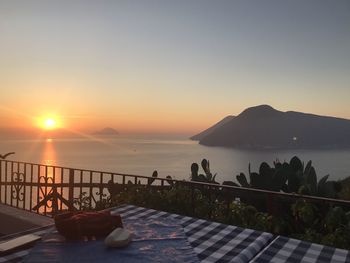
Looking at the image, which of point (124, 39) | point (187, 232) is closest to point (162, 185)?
point (187, 232)

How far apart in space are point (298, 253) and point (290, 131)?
3943 inches

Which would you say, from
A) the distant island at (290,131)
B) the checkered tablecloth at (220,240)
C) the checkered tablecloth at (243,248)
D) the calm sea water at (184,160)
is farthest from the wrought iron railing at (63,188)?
the distant island at (290,131)

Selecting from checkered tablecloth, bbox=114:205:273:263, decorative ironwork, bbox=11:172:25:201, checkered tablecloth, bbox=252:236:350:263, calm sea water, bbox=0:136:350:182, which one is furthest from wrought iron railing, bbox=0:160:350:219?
calm sea water, bbox=0:136:350:182

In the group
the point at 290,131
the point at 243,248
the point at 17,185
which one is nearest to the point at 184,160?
the point at 290,131

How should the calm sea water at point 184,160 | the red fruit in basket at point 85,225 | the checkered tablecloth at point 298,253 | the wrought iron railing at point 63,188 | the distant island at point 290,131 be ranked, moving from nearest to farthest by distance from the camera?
the checkered tablecloth at point 298,253
the red fruit in basket at point 85,225
the wrought iron railing at point 63,188
the calm sea water at point 184,160
the distant island at point 290,131

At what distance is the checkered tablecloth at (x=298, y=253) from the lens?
1767mm

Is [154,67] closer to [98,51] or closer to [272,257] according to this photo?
[98,51]

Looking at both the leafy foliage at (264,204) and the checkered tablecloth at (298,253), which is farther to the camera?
the leafy foliage at (264,204)

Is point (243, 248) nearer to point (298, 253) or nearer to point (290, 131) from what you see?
point (298, 253)

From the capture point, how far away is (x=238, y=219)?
175 inches

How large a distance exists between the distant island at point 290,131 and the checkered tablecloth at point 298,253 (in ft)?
314

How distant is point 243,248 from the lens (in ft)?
6.27

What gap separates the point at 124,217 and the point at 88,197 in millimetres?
3071

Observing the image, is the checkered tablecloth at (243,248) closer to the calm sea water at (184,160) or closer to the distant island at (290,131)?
the calm sea water at (184,160)
